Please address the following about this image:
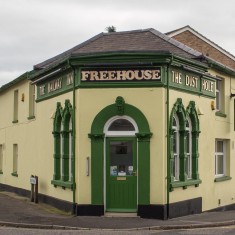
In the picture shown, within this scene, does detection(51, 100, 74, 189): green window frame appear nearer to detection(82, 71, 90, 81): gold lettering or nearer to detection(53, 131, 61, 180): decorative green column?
detection(53, 131, 61, 180): decorative green column

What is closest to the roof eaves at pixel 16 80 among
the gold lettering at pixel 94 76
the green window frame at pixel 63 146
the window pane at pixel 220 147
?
the green window frame at pixel 63 146

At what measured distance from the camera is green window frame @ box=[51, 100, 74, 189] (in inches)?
735

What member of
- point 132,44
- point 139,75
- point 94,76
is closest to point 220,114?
point 132,44

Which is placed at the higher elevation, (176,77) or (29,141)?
(176,77)

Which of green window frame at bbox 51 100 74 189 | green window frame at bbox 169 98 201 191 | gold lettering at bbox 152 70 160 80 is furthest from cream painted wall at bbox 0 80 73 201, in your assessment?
green window frame at bbox 169 98 201 191

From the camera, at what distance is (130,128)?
17688 millimetres

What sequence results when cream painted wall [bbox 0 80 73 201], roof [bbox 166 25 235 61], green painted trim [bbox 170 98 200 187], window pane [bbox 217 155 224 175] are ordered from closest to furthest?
green painted trim [bbox 170 98 200 187]
cream painted wall [bbox 0 80 73 201]
window pane [bbox 217 155 224 175]
roof [bbox 166 25 235 61]

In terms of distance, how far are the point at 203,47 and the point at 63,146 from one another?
10.4 meters

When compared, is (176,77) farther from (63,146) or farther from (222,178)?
(222,178)

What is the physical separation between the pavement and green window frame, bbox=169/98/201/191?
1269mm

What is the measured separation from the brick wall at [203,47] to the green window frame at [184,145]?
7487 mm

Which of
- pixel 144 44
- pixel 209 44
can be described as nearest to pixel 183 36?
pixel 209 44

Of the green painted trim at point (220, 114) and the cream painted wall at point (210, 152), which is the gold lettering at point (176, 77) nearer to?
the cream painted wall at point (210, 152)

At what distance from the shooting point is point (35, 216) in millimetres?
17719
